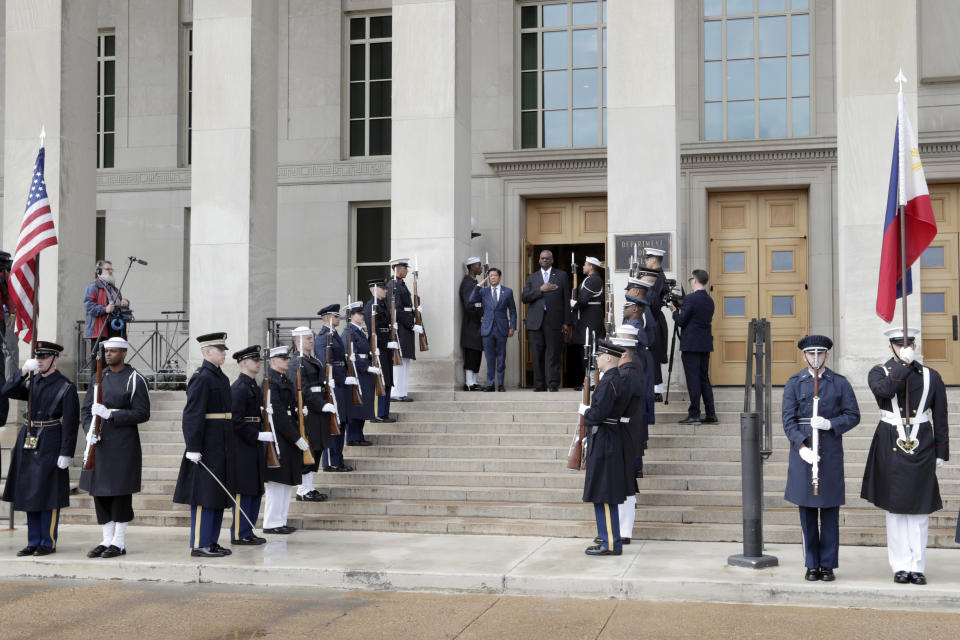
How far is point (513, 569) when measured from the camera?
9102 mm

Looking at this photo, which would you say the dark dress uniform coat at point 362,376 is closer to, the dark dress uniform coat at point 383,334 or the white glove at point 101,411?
the dark dress uniform coat at point 383,334

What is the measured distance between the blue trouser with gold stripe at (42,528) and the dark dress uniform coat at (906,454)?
757 cm

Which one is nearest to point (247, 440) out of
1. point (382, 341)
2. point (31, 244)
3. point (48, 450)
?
point (48, 450)

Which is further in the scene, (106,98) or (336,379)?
(106,98)

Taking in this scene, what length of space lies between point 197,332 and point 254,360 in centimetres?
593

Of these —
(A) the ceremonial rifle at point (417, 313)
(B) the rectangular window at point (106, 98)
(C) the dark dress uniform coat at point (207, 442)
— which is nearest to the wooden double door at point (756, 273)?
Result: (A) the ceremonial rifle at point (417, 313)

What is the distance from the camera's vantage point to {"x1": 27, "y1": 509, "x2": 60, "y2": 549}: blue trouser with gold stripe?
1026 centimetres

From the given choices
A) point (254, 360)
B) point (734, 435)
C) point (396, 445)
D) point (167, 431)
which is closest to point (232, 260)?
point (167, 431)

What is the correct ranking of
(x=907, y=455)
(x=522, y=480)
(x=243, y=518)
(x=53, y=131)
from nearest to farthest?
(x=907, y=455), (x=243, y=518), (x=522, y=480), (x=53, y=131)

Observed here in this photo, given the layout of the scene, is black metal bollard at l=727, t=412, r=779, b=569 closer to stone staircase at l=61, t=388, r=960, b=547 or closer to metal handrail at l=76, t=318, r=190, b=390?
stone staircase at l=61, t=388, r=960, b=547

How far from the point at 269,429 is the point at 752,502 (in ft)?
16.0

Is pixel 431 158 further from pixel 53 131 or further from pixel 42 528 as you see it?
pixel 42 528

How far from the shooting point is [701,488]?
1160 cm

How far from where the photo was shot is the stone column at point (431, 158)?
15.8m
